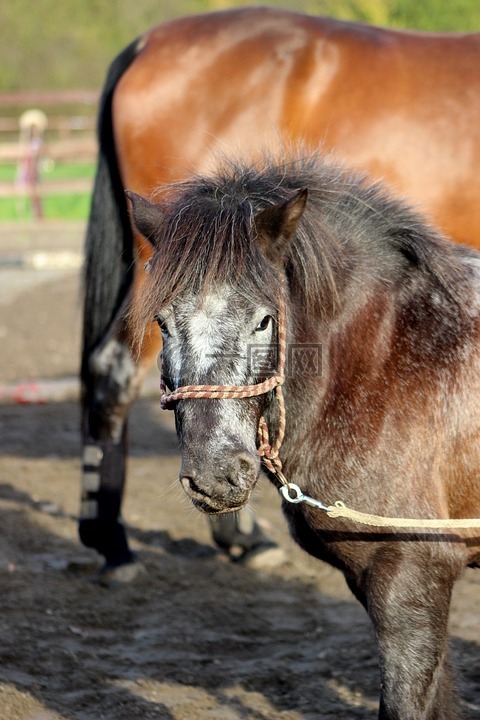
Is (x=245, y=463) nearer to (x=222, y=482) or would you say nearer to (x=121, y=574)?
(x=222, y=482)

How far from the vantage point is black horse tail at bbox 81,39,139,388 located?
14.2ft

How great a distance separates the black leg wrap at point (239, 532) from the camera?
4336 mm

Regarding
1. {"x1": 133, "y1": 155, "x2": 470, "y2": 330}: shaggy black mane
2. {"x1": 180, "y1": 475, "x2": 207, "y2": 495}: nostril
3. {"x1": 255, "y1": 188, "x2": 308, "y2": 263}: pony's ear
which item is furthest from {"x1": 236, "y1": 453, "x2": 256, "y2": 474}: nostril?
{"x1": 255, "y1": 188, "x2": 308, "y2": 263}: pony's ear

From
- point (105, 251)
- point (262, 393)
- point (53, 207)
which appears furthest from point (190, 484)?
point (53, 207)

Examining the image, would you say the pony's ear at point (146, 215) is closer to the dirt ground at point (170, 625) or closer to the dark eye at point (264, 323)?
the dark eye at point (264, 323)

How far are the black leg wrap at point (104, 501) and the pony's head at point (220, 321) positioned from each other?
6.27ft

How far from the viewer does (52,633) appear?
11.8 feet

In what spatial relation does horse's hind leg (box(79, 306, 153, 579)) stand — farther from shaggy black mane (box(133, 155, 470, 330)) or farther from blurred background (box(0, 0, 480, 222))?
blurred background (box(0, 0, 480, 222))

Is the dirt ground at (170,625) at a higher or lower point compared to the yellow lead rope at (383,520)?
lower

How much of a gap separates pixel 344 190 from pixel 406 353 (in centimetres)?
52

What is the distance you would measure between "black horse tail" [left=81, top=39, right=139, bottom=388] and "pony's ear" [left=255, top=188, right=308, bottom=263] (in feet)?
6.36

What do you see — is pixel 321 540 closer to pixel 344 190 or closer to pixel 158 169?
pixel 344 190

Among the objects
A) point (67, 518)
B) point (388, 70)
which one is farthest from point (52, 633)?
point (388, 70)

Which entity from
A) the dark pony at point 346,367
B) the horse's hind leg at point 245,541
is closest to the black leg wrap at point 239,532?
the horse's hind leg at point 245,541
